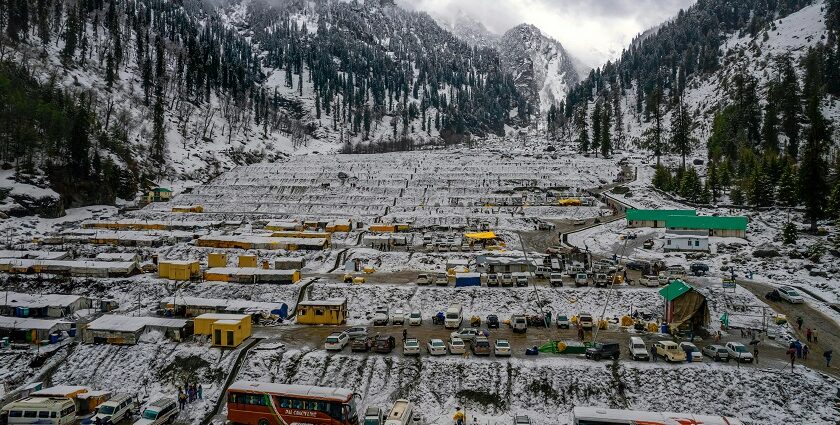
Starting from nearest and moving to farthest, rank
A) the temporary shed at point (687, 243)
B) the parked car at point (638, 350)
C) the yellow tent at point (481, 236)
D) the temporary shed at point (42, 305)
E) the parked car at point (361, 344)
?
the parked car at point (638, 350), the parked car at point (361, 344), the temporary shed at point (42, 305), the temporary shed at point (687, 243), the yellow tent at point (481, 236)

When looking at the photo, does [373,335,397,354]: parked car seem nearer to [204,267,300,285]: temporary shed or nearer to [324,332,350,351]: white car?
[324,332,350,351]: white car

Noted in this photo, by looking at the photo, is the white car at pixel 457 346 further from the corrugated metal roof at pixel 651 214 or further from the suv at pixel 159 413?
the corrugated metal roof at pixel 651 214

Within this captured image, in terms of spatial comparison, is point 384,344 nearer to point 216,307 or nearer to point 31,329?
point 216,307

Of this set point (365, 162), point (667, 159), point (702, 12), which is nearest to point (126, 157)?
point (365, 162)

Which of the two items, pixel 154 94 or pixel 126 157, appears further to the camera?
pixel 154 94

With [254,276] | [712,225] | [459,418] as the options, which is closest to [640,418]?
[459,418]

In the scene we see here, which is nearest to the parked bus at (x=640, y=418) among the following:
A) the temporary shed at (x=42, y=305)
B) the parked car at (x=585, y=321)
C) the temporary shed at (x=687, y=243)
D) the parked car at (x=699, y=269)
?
the parked car at (x=585, y=321)

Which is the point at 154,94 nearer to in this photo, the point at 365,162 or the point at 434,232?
the point at 365,162
